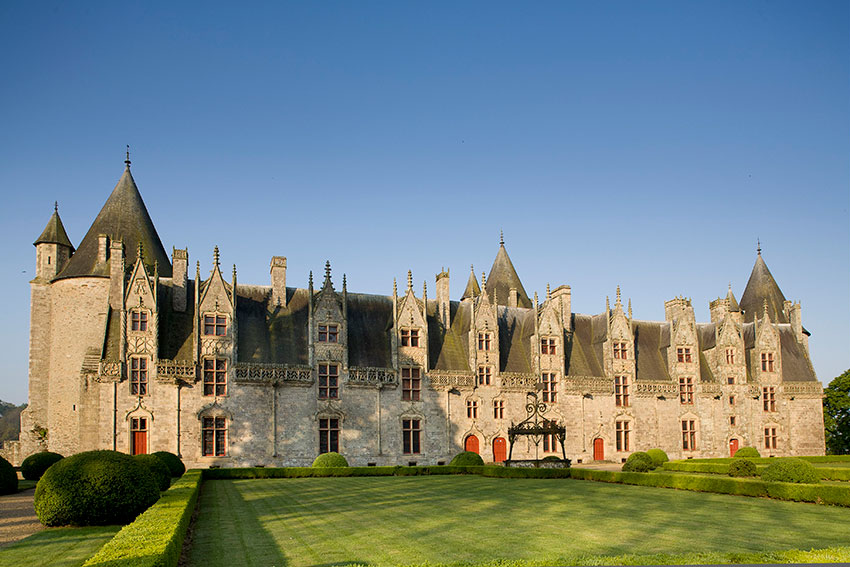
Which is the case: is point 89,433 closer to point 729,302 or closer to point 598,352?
point 598,352

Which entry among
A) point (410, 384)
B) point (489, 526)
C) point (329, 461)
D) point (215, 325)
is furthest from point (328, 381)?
point (489, 526)

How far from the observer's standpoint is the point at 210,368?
123ft

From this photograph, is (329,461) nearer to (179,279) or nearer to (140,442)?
(140,442)

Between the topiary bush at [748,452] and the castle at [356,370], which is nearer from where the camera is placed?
the castle at [356,370]

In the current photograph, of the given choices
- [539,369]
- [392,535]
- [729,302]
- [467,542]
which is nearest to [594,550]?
[467,542]

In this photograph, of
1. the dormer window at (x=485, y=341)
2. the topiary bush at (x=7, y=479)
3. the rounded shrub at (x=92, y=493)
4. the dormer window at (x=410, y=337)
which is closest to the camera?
the rounded shrub at (x=92, y=493)

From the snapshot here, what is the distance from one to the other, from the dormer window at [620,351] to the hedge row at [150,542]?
3499cm

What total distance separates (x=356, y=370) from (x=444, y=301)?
25.7 ft

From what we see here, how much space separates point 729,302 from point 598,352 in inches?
465

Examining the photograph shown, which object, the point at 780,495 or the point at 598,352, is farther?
the point at 598,352

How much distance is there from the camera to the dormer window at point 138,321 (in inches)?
1442

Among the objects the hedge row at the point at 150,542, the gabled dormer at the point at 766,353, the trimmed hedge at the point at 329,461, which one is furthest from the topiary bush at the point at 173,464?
the gabled dormer at the point at 766,353

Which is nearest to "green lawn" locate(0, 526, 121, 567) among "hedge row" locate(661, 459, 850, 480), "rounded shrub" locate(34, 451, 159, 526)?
"rounded shrub" locate(34, 451, 159, 526)

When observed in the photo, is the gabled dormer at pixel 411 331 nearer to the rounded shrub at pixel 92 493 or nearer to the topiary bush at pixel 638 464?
the topiary bush at pixel 638 464
